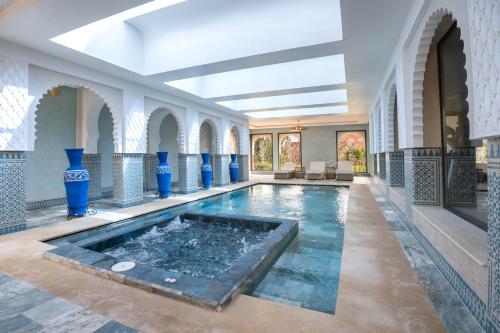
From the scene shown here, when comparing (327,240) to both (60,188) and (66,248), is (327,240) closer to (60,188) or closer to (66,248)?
(66,248)

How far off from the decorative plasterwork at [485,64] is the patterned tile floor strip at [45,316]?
6.96 ft

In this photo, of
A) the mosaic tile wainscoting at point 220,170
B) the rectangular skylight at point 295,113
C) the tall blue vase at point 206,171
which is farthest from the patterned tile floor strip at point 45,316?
the rectangular skylight at point 295,113

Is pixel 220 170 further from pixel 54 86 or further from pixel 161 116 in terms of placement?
pixel 54 86

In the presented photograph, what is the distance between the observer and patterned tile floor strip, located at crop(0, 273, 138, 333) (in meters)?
1.40

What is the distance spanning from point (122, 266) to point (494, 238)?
7.85ft

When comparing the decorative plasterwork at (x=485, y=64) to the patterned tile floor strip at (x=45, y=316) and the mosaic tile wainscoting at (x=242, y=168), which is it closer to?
the patterned tile floor strip at (x=45, y=316)

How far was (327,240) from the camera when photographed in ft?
9.65

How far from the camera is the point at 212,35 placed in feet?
13.3

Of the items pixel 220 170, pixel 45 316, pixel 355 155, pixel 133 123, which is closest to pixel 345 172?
pixel 355 155

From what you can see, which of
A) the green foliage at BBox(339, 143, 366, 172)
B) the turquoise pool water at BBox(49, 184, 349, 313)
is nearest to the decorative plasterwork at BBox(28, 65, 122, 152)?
the turquoise pool water at BBox(49, 184, 349, 313)

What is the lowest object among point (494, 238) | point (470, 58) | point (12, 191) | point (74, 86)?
point (494, 238)

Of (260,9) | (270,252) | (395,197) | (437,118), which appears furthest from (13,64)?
(395,197)

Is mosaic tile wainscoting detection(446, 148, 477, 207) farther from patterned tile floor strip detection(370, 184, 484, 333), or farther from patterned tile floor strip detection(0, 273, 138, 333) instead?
patterned tile floor strip detection(0, 273, 138, 333)

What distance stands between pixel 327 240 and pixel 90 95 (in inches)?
212
